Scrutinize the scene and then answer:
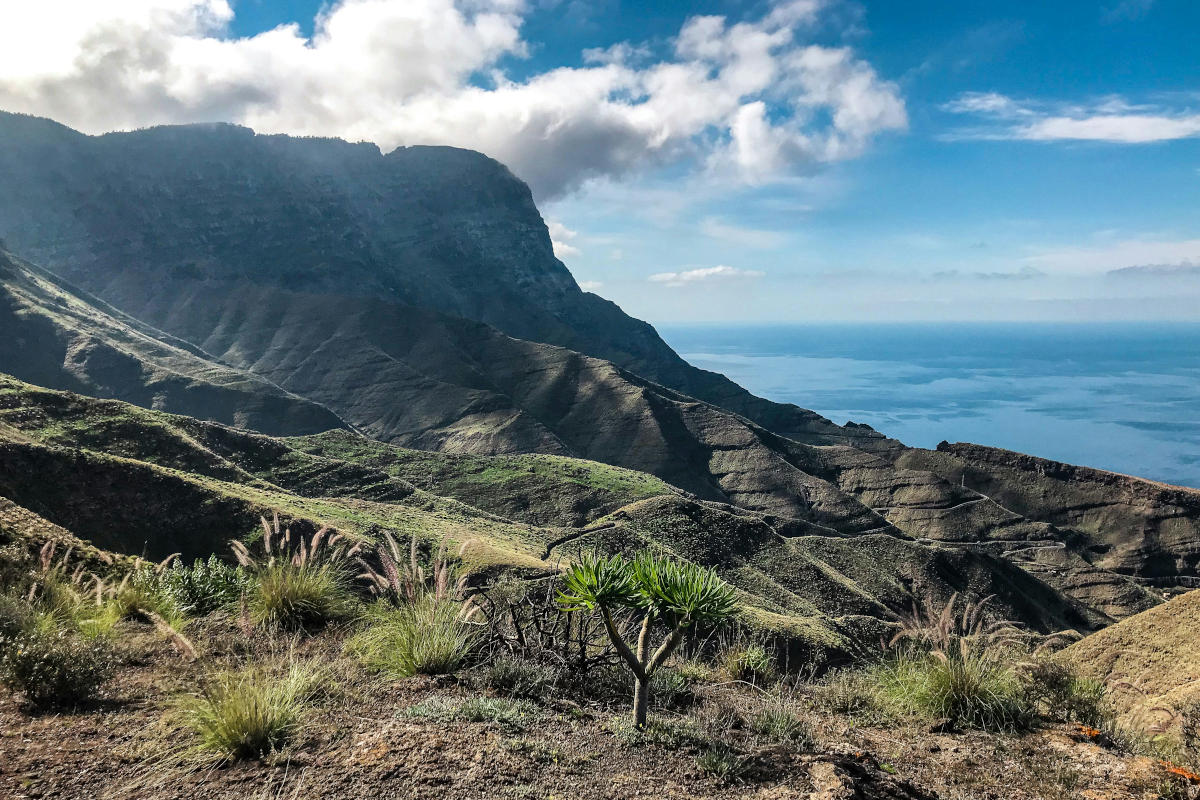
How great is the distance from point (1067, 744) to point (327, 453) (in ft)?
229

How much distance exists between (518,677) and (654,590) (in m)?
1.76

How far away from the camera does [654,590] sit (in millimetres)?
4645

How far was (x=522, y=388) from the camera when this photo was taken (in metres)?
Result: 125

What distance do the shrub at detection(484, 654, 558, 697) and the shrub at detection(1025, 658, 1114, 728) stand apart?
15.3 feet

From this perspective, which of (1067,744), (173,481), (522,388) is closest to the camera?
(1067,744)

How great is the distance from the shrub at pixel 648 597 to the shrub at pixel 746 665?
2693mm

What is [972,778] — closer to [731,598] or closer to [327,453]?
[731,598]

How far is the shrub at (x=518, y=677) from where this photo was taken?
5.53m

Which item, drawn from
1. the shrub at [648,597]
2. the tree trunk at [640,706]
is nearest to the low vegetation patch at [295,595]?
the shrub at [648,597]

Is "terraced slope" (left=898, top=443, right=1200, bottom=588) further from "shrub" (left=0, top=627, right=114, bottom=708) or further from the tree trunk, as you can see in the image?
"shrub" (left=0, top=627, right=114, bottom=708)

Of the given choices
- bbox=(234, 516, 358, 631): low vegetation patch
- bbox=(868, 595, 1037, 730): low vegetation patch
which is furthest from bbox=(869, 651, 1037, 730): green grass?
bbox=(234, 516, 358, 631): low vegetation patch

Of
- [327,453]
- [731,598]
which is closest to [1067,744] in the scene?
[731,598]

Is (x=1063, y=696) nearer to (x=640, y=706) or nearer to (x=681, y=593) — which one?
(x=640, y=706)

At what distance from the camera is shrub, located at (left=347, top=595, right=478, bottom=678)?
566 centimetres
